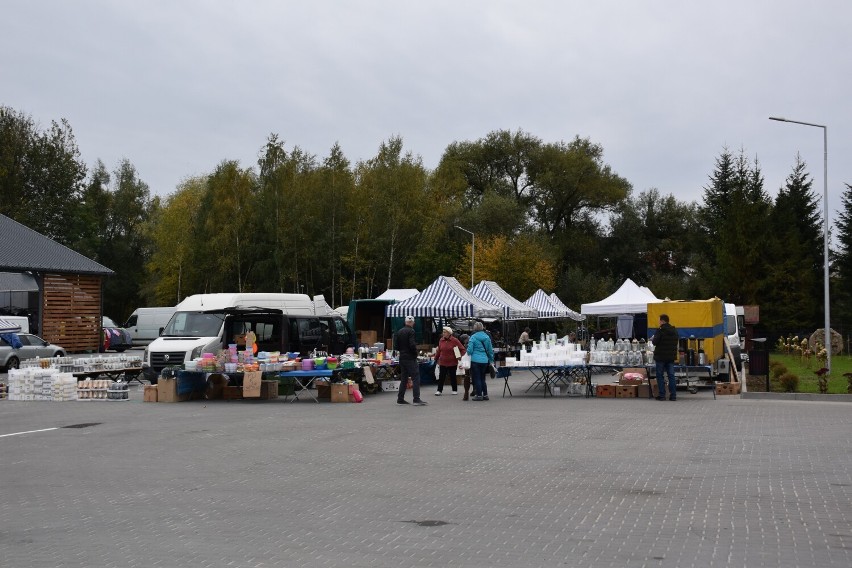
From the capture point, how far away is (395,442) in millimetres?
13250

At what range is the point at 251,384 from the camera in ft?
67.6

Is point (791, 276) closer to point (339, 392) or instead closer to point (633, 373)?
point (633, 373)

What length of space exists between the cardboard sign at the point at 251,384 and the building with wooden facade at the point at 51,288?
86.3 ft

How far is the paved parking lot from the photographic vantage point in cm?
690

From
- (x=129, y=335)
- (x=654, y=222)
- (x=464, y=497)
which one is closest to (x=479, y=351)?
(x=464, y=497)

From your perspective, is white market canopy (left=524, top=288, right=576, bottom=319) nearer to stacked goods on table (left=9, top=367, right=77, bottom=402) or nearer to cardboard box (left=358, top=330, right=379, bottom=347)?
cardboard box (left=358, top=330, right=379, bottom=347)

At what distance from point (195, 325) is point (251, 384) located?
4699 mm

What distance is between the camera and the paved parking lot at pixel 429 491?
690 centimetres

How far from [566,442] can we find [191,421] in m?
7.00

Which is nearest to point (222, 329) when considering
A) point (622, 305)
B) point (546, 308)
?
point (622, 305)

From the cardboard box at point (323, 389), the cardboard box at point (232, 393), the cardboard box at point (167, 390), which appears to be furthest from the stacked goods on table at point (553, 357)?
the cardboard box at point (167, 390)

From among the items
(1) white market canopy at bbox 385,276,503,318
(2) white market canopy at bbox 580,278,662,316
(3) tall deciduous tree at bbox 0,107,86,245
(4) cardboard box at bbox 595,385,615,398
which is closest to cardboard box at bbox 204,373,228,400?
(1) white market canopy at bbox 385,276,503,318

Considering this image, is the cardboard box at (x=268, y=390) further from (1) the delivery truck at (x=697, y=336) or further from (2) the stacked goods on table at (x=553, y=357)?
(1) the delivery truck at (x=697, y=336)

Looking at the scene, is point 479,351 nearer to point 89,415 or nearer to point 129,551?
point 89,415
